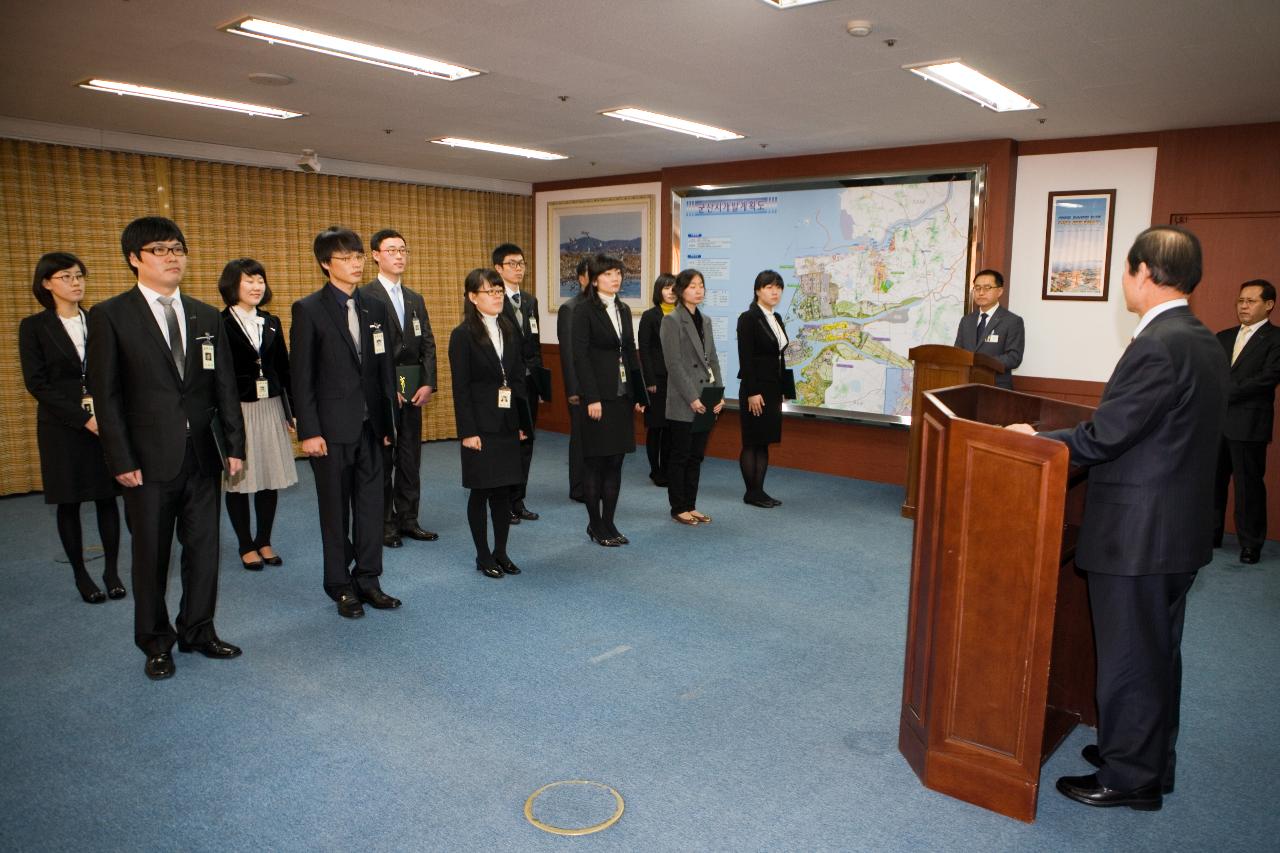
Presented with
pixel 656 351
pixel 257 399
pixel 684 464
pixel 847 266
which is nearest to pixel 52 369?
pixel 257 399

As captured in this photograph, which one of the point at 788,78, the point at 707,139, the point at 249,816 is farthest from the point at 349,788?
the point at 707,139

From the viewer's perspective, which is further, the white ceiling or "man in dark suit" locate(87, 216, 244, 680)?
the white ceiling

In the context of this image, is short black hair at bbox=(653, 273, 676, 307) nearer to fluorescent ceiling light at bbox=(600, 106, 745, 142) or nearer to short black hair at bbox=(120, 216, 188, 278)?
fluorescent ceiling light at bbox=(600, 106, 745, 142)

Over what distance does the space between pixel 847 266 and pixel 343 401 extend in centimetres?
485

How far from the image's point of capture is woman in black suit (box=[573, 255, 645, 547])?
494 centimetres

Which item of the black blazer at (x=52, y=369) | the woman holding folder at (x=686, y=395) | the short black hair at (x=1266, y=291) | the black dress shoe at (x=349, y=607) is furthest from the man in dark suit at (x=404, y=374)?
the short black hair at (x=1266, y=291)

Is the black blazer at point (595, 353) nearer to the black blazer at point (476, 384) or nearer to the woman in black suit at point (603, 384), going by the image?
the woman in black suit at point (603, 384)

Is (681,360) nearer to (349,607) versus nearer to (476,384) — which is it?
(476,384)

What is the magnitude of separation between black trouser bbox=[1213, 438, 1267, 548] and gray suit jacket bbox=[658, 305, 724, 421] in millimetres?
3362

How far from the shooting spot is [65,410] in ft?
13.4

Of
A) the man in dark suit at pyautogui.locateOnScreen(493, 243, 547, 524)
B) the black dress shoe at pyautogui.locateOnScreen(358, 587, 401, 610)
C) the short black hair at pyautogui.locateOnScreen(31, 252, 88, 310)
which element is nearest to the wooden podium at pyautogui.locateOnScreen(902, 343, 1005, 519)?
the man in dark suit at pyautogui.locateOnScreen(493, 243, 547, 524)

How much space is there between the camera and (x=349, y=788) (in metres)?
2.67

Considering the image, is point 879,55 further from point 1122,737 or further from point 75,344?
point 75,344

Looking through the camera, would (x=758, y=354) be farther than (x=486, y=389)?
Yes
